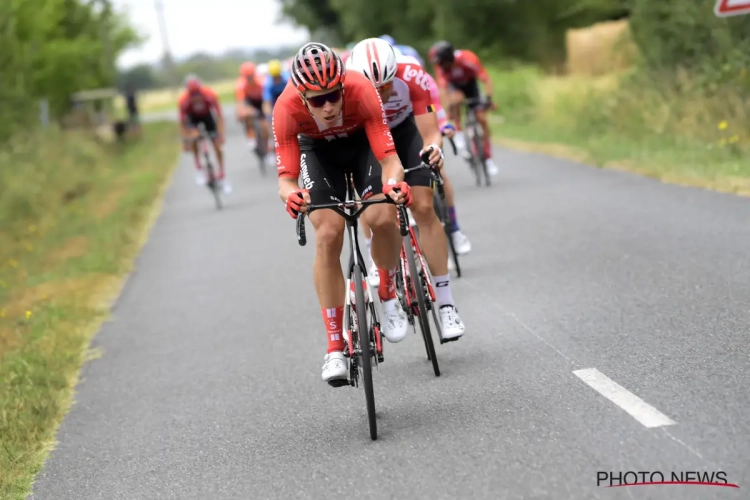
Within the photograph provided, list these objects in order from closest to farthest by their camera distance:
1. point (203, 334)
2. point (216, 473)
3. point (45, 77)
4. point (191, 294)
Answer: point (216, 473) → point (203, 334) → point (191, 294) → point (45, 77)

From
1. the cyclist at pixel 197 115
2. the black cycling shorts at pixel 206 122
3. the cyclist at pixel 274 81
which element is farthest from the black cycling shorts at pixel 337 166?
the cyclist at pixel 274 81

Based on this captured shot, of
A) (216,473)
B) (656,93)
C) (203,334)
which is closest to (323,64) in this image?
(216,473)

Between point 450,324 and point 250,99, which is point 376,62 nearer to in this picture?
point 450,324

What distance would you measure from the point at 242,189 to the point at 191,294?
1087cm

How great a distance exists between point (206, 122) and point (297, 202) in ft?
44.5

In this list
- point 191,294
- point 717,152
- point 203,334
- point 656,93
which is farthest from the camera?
point 656,93

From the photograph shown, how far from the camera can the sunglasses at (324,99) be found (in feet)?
19.7

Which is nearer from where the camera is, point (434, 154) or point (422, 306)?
point (422, 306)

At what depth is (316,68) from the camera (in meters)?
5.82

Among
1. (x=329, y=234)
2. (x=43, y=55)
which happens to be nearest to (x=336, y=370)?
(x=329, y=234)

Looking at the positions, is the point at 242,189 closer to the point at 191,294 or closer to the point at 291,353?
the point at 191,294

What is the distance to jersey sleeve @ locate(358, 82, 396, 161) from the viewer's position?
6.22 metres

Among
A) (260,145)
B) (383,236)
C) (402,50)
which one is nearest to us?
(383,236)

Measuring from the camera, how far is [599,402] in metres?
5.81
